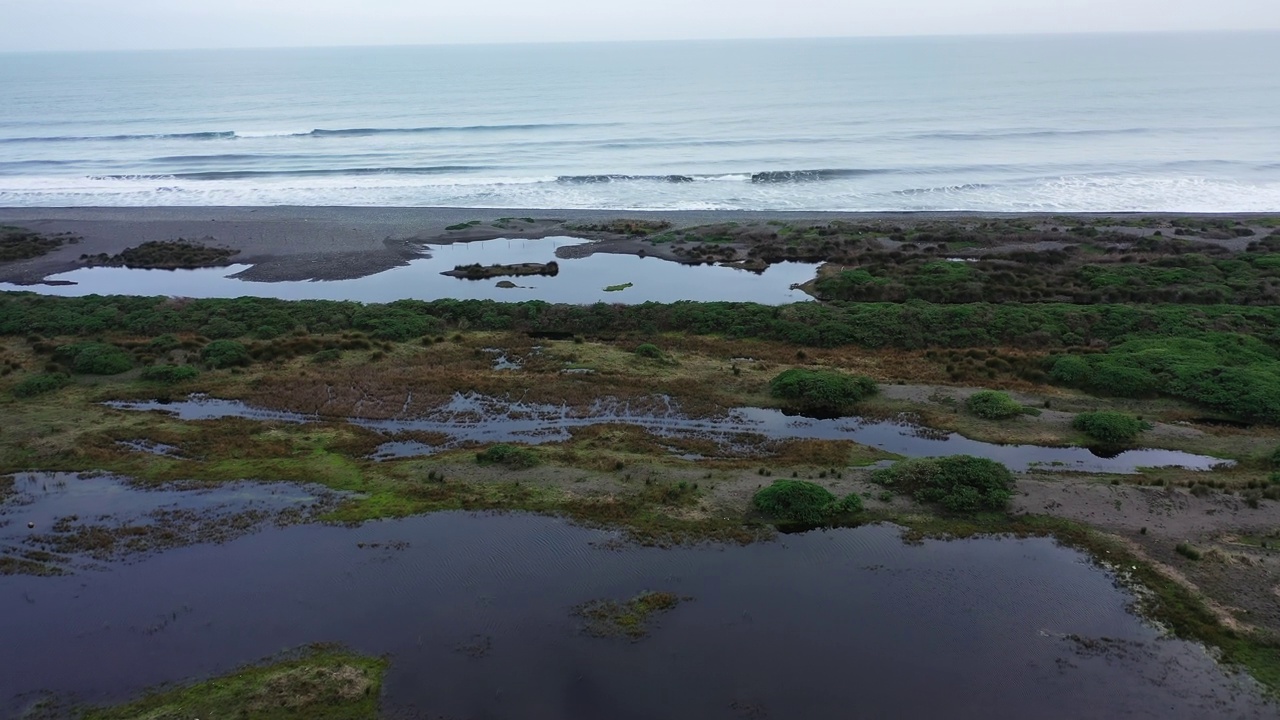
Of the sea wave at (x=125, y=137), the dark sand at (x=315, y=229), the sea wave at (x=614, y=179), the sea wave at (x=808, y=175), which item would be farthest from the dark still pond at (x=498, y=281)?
the sea wave at (x=125, y=137)

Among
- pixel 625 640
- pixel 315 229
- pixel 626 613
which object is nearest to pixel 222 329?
pixel 315 229

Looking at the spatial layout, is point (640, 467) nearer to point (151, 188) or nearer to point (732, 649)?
point (732, 649)

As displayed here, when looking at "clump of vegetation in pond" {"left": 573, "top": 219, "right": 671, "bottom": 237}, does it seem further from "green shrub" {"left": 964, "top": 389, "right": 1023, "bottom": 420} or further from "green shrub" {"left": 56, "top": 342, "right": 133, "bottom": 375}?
"green shrub" {"left": 964, "top": 389, "right": 1023, "bottom": 420}

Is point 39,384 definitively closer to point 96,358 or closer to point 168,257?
point 96,358

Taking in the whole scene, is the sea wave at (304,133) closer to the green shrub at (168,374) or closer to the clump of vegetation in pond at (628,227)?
the clump of vegetation in pond at (628,227)

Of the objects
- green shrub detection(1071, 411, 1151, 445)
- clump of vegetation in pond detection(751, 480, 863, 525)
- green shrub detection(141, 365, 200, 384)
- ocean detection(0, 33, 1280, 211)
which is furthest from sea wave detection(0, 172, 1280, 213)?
clump of vegetation in pond detection(751, 480, 863, 525)
